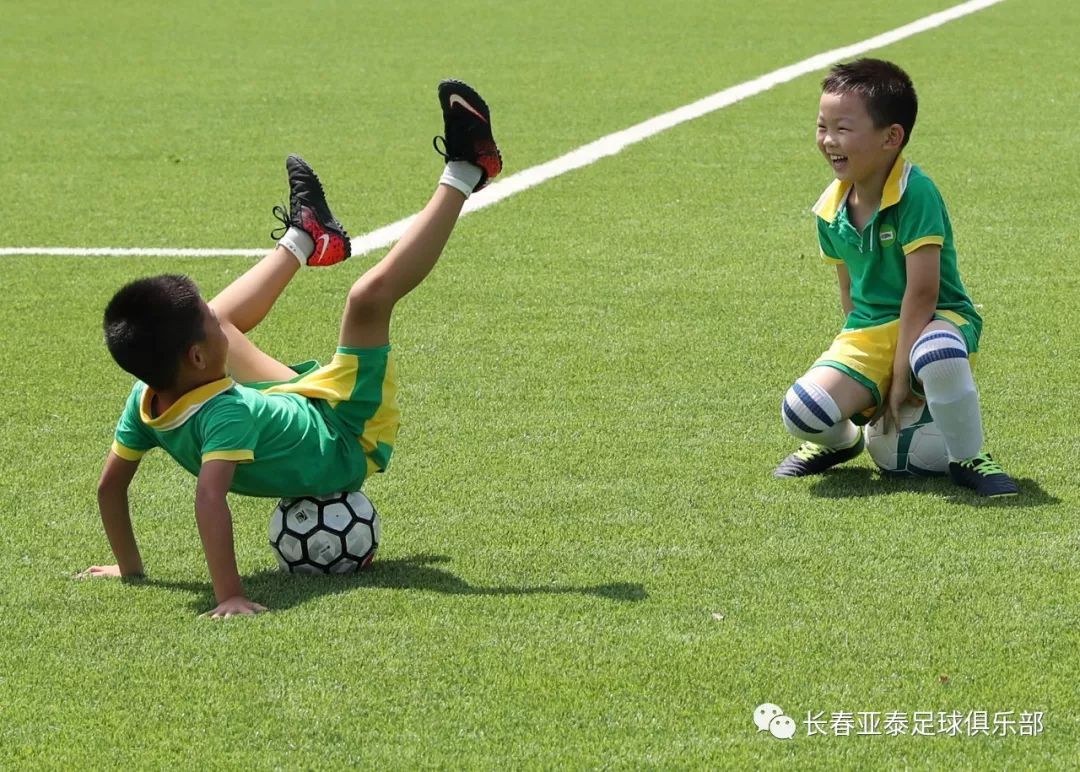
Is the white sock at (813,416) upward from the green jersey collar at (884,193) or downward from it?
downward

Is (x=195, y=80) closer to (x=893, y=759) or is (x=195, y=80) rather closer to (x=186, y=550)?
(x=186, y=550)

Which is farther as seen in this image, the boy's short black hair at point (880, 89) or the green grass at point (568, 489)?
the boy's short black hair at point (880, 89)

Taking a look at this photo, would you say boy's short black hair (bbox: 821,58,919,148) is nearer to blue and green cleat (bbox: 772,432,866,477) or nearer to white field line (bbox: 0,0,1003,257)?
blue and green cleat (bbox: 772,432,866,477)

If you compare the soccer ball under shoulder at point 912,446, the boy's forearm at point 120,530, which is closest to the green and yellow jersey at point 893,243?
the soccer ball under shoulder at point 912,446

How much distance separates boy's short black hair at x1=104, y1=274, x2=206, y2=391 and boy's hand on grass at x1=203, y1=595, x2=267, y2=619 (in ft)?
2.24

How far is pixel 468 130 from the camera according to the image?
566cm

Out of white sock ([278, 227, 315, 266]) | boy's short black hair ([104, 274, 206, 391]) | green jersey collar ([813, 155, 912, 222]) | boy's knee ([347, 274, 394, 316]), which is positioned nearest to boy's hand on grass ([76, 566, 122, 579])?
boy's short black hair ([104, 274, 206, 391])

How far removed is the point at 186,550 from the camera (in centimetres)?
552

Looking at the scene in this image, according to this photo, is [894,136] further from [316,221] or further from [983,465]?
[316,221]

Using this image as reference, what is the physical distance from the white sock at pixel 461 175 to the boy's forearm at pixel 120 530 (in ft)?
4.68

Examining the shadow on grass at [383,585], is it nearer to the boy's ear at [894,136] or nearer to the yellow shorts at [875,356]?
the yellow shorts at [875,356]

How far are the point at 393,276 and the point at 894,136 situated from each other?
1816 millimetres

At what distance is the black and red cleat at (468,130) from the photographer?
18.6ft

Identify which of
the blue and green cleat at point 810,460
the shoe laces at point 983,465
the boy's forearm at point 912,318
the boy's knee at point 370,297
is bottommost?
the blue and green cleat at point 810,460
